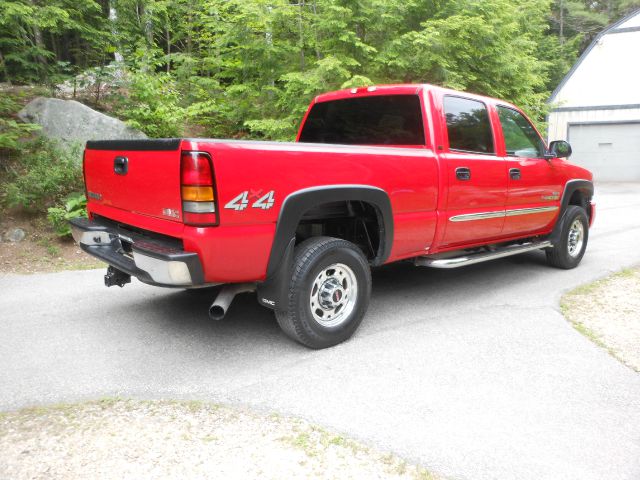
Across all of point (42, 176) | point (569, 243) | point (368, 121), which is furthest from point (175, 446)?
point (42, 176)

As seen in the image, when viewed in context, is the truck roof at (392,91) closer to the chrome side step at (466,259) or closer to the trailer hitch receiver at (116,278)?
the chrome side step at (466,259)

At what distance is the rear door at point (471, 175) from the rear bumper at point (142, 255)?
2412mm

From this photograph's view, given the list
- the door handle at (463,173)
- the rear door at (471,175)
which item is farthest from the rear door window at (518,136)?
the door handle at (463,173)

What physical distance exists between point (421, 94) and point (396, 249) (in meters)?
1.40

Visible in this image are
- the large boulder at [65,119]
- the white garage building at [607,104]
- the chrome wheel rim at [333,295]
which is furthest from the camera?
the white garage building at [607,104]

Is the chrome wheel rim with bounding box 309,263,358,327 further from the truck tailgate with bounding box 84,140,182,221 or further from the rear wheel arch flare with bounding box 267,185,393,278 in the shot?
the truck tailgate with bounding box 84,140,182,221

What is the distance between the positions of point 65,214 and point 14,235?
764mm

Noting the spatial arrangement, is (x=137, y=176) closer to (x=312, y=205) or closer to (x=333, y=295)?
(x=312, y=205)

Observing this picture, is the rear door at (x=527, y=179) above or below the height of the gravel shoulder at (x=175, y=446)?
above

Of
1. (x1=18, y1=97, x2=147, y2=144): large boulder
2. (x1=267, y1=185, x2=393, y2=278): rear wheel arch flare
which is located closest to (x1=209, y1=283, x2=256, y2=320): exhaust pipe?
(x1=267, y1=185, x2=393, y2=278): rear wheel arch flare

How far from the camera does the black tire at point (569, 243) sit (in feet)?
20.4

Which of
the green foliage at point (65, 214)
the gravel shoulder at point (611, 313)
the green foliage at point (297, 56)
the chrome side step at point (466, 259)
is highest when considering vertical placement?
the green foliage at point (297, 56)

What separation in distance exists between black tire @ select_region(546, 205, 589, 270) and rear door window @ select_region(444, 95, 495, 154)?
1.87 meters

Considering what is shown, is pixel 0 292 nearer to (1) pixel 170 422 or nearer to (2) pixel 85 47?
(1) pixel 170 422
